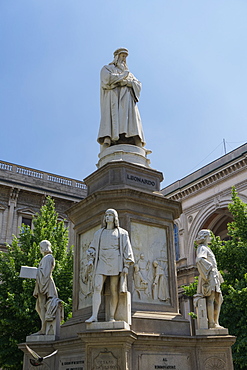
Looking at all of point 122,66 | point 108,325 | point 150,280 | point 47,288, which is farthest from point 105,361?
point 122,66

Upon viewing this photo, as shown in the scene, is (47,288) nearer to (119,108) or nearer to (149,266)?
(149,266)

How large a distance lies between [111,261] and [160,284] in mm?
1829

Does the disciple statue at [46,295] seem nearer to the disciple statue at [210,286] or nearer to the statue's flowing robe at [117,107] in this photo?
the disciple statue at [210,286]

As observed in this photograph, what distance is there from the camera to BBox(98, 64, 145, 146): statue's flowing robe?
446 inches

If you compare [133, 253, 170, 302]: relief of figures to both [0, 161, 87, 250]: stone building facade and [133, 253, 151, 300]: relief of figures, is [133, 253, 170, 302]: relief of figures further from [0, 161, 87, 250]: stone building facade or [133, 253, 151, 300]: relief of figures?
[0, 161, 87, 250]: stone building facade

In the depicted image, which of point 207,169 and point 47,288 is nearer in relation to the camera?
point 47,288

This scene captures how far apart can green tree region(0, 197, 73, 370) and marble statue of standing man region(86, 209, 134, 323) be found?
39.6ft

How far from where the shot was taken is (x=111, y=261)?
8172mm

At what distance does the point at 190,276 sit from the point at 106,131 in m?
23.9

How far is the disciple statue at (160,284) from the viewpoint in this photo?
30.6 feet

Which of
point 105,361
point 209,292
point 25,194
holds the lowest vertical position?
point 105,361

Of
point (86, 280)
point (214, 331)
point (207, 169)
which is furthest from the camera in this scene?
point (207, 169)

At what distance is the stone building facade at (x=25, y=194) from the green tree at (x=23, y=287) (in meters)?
8.01

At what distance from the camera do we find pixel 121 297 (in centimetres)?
810
